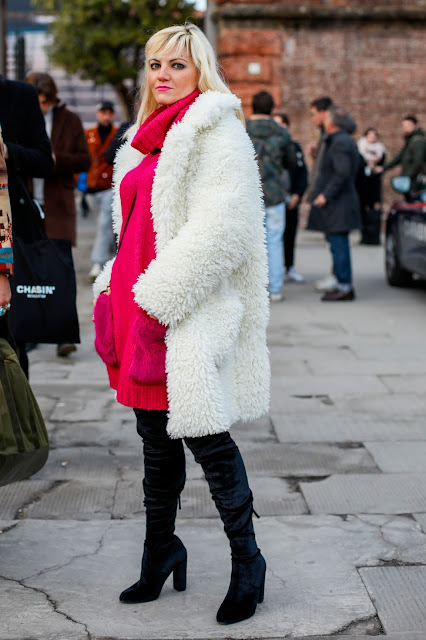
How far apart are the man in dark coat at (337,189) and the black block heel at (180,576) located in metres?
6.92

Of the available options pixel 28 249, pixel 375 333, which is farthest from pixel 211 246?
pixel 375 333

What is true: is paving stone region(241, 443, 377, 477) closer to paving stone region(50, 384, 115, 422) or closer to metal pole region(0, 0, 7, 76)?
paving stone region(50, 384, 115, 422)

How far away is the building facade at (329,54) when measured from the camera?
1900cm

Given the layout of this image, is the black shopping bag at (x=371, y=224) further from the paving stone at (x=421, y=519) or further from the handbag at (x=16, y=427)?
the handbag at (x=16, y=427)

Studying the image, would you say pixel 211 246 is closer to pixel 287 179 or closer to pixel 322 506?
pixel 322 506

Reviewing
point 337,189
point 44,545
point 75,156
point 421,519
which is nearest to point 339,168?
point 337,189

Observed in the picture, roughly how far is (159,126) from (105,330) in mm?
652

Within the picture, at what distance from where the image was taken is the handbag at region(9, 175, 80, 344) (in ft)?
15.4

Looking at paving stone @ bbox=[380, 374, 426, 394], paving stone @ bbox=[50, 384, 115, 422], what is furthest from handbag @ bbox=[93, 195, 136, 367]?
paving stone @ bbox=[380, 374, 426, 394]

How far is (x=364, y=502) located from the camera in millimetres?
4305

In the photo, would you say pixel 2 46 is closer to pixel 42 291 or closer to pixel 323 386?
pixel 323 386

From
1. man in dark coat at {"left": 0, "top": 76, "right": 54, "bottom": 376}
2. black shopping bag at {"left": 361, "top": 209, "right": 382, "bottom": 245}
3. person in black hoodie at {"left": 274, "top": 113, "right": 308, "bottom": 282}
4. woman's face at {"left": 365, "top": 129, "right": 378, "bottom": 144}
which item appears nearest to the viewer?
man in dark coat at {"left": 0, "top": 76, "right": 54, "bottom": 376}

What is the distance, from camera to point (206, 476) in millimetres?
3180

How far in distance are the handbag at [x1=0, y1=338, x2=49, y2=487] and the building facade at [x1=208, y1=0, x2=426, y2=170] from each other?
52.8 ft
